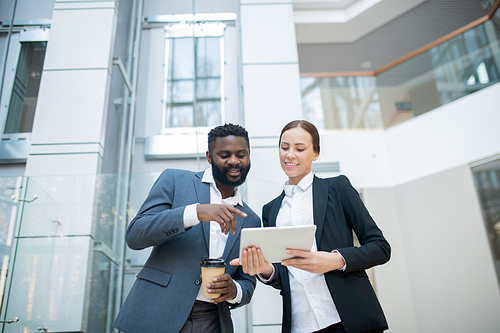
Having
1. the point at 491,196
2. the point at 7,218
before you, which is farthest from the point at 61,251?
the point at 491,196

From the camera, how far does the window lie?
12.9ft

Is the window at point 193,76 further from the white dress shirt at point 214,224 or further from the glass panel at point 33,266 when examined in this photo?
the white dress shirt at point 214,224

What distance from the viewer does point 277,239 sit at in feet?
4.61

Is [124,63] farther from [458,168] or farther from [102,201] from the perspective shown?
[458,168]

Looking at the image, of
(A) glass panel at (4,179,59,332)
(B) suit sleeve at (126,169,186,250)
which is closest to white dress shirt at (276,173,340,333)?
(B) suit sleeve at (126,169,186,250)

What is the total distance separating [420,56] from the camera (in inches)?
297

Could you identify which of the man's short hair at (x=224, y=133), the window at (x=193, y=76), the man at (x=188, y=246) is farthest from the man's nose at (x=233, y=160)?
the window at (x=193, y=76)

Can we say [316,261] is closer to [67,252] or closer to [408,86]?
[67,252]

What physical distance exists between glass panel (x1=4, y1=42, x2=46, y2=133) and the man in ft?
7.47

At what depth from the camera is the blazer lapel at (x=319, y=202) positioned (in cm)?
169

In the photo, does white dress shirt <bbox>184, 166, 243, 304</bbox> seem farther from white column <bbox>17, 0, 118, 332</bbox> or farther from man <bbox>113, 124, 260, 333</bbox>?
white column <bbox>17, 0, 118, 332</bbox>

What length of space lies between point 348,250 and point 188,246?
2.12 ft

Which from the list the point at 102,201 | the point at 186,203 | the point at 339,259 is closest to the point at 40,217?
the point at 102,201

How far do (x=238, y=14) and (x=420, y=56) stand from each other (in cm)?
465
